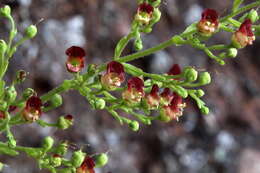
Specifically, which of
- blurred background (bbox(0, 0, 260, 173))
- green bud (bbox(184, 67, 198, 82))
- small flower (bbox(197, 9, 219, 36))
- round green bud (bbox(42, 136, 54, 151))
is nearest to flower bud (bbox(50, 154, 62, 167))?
round green bud (bbox(42, 136, 54, 151))

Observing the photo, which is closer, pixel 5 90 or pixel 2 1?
pixel 5 90

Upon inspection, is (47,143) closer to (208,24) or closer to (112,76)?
(112,76)

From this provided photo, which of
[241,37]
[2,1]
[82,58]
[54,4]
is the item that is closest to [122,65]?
[82,58]

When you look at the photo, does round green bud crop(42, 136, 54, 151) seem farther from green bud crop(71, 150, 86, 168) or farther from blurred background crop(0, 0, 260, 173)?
blurred background crop(0, 0, 260, 173)

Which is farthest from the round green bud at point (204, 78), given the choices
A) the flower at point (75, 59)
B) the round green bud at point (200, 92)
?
the flower at point (75, 59)

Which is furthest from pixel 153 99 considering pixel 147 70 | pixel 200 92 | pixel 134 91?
pixel 147 70

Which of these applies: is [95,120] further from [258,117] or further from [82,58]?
[82,58]
